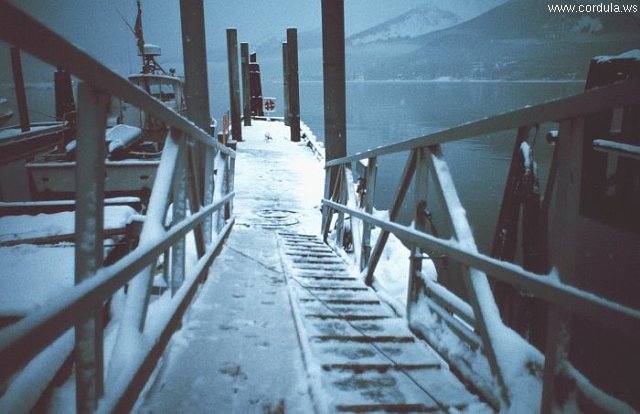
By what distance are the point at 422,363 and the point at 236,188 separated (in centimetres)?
962

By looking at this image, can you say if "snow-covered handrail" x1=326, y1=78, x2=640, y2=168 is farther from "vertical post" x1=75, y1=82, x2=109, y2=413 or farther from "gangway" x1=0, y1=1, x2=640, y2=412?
"vertical post" x1=75, y1=82, x2=109, y2=413

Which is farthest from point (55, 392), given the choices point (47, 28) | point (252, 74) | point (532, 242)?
point (252, 74)

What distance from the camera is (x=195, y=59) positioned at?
7.35 metres

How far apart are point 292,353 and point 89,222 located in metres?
1.36

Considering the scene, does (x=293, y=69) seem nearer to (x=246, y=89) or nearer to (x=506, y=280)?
(x=246, y=89)

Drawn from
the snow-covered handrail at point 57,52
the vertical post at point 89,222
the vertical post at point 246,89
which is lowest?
the vertical post at point 89,222

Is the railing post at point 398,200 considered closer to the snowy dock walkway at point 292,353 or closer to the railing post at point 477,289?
the snowy dock walkway at point 292,353

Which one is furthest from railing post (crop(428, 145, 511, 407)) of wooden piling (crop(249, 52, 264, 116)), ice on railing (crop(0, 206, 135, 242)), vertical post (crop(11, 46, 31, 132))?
wooden piling (crop(249, 52, 264, 116))

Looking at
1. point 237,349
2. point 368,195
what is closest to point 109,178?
point 368,195

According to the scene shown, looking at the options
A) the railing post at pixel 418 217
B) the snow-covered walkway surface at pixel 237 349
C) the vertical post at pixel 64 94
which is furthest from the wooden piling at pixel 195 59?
the vertical post at pixel 64 94

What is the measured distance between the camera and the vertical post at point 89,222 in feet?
4.51

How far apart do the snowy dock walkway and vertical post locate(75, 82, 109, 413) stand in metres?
0.41

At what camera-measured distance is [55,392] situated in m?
2.25

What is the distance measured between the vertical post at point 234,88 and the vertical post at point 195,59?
1063cm
